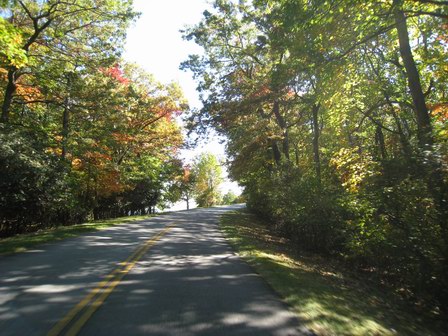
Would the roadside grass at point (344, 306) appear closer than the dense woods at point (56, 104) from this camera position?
Yes

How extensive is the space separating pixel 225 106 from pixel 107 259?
17031 millimetres

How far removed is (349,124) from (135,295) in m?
21.6

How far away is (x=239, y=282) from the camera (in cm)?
770

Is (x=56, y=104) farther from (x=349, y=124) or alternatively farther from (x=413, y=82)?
(x=349, y=124)

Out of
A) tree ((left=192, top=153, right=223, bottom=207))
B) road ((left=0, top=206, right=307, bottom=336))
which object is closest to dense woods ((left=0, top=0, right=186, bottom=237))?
road ((left=0, top=206, right=307, bottom=336))

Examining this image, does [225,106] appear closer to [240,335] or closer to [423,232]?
[423,232]

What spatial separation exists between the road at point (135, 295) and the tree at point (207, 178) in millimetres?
70097

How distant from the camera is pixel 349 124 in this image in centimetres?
2492

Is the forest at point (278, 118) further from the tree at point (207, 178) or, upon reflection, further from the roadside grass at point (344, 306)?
the tree at point (207, 178)

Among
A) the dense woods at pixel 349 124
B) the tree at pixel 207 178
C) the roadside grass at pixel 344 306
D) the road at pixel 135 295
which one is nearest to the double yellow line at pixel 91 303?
the road at pixel 135 295

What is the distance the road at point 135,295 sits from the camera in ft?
16.4

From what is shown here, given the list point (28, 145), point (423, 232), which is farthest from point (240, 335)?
point (28, 145)

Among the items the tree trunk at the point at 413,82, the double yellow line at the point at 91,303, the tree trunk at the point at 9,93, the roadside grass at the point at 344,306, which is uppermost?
the tree trunk at the point at 9,93

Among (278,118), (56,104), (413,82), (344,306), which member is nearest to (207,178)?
(278,118)
